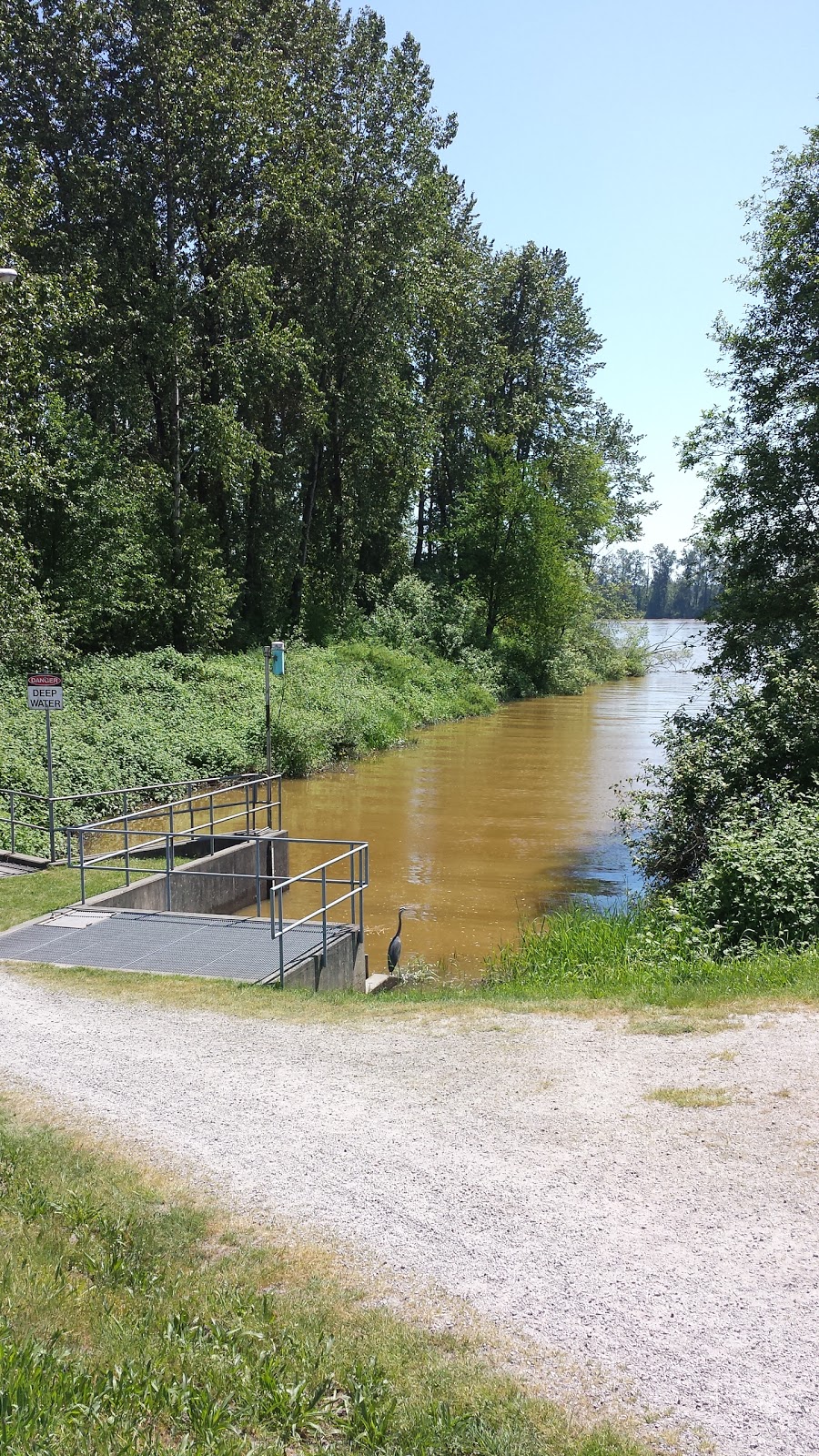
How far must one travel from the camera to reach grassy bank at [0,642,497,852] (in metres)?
20.9

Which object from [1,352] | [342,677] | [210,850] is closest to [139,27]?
[1,352]

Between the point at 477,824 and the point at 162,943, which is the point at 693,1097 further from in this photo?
the point at 477,824

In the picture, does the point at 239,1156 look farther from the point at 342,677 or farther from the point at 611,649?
the point at 611,649

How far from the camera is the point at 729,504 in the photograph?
747 inches

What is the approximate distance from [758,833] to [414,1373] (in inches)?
419

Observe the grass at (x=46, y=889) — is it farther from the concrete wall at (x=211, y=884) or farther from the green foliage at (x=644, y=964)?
the green foliage at (x=644, y=964)

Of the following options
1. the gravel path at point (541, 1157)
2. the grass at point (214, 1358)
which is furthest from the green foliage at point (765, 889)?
the grass at point (214, 1358)

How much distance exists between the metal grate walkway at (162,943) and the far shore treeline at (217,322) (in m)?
12.0

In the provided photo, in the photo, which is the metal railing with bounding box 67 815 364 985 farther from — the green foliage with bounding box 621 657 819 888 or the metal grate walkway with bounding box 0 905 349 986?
the green foliage with bounding box 621 657 819 888

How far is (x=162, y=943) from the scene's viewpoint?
1212 centimetres

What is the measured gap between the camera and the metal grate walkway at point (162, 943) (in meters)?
11.2

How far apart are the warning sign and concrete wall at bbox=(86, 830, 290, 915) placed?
2.85m

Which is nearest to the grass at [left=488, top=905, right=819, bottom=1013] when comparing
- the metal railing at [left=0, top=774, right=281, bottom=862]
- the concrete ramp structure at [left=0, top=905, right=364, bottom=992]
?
the concrete ramp structure at [left=0, top=905, right=364, bottom=992]

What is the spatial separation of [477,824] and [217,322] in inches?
742
